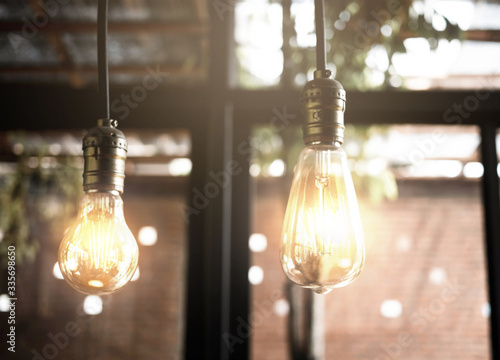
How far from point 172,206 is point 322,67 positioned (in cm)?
350

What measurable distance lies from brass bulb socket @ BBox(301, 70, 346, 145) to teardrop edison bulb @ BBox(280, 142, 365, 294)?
0.06 feet

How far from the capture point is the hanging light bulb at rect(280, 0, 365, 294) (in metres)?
0.47

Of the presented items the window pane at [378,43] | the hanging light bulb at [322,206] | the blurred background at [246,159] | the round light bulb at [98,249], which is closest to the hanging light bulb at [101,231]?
the round light bulb at [98,249]

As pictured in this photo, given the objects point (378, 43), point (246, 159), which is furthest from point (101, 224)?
point (378, 43)

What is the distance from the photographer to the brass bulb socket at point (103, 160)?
541 mm

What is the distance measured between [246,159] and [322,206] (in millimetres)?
688

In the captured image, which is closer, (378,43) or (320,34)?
(320,34)

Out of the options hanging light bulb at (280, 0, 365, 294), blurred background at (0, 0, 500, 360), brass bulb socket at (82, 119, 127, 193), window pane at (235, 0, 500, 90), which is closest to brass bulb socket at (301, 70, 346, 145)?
hanging light bulb at (280, 0, 365, 294)

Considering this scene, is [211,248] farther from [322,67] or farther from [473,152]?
[473,152]

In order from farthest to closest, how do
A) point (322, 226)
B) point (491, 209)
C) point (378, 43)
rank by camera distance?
point (378, 43) → point (491, 209) → point (322, 226)

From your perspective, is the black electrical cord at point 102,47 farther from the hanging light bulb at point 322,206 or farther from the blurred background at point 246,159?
the blurred background at point 246,159

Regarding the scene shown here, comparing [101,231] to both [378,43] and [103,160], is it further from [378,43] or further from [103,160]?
[378,43]

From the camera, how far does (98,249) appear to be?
53 cm

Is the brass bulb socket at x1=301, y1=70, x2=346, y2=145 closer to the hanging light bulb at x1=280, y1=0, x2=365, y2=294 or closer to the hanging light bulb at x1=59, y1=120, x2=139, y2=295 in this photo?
the hanging light bulb at x1=280, y1=0, x2=365, y2=294
